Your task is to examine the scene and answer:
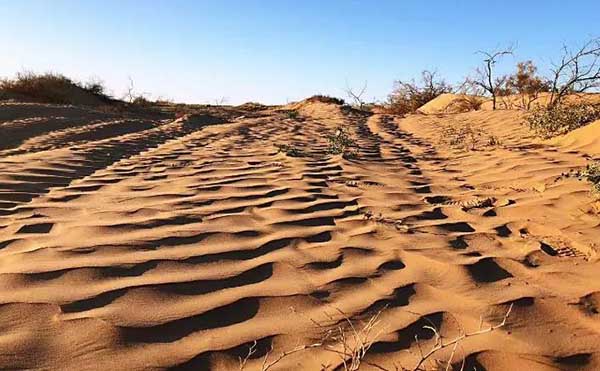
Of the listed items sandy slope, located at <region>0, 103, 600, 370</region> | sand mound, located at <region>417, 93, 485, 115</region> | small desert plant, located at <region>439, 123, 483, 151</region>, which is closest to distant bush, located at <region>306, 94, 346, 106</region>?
sand mound, located at <region>417, 93, 485, 115</region>

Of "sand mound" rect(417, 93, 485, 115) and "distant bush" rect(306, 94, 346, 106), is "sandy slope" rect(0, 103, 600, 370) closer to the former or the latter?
"sand mound" rect(417, 93, 485, 115)

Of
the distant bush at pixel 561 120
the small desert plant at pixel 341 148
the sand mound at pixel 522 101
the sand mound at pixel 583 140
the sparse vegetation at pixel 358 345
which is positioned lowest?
the sparse vegetation at pixel 358 345

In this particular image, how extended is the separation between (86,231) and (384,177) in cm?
268

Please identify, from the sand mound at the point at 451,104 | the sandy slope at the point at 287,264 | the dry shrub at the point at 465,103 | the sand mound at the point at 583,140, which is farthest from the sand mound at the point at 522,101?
the sandy slope at the point at 287,264

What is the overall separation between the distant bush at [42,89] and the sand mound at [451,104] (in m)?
12.4

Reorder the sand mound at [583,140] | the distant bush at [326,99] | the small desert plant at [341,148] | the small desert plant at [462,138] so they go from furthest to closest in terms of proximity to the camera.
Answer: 1. the distant bush at [326,99]
2. the small desert plant at [462,138]
3. the small desert plant at [341,148]
4. the sand mound at [583,140]

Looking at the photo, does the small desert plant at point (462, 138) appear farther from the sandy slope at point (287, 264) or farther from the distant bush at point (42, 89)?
the distant bush at point (42, 89)

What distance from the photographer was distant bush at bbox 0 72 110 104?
18234 mm

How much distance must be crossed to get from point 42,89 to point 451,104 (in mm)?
13845

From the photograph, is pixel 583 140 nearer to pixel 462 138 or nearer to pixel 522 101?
pixel 462 138

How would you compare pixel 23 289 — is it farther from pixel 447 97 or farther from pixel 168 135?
pixel 447 97

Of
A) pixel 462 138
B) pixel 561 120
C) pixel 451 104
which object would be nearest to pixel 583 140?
pixel 561 120

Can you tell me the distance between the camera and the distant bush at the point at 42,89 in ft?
59.8

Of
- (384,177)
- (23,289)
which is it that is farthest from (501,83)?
(23,289)
